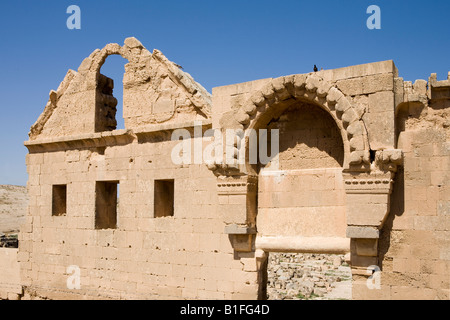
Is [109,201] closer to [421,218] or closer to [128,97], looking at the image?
[128,97]

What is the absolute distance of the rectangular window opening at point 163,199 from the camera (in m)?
8.59

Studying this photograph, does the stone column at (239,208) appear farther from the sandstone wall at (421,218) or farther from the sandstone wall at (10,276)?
the sandstone wall at (10,276)

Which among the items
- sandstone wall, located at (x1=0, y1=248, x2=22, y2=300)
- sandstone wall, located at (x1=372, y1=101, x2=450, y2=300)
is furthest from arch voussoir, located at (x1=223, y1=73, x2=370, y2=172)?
sandstone wall, located at (x1=0, y1=248, x2=22, y2=300)

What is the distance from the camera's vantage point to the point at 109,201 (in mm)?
9711

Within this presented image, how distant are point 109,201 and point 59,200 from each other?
1.35 metres

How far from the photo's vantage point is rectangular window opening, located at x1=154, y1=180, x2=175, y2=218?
28.2ft

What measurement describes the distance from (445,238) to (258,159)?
3130 millimetres

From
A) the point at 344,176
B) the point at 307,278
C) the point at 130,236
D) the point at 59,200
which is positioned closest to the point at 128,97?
the point at 130,236

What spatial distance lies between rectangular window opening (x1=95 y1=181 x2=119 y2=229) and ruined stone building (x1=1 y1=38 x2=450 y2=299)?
3cm

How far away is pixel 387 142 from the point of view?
620 cm

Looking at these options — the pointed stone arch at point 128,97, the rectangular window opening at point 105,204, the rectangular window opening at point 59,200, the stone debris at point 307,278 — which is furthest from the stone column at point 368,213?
the rectangular window opening at point 59,200

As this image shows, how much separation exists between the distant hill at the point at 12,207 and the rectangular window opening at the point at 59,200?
47.8 feet

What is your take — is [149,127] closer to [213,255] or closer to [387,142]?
[213,255]
